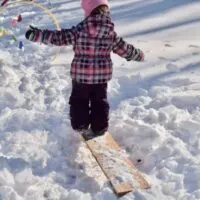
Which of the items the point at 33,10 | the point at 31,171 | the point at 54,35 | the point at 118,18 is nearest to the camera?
the point at 31,171

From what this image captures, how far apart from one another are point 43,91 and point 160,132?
1.34 meters

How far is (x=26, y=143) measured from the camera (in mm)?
3883

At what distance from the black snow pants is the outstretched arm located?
0.36 meters

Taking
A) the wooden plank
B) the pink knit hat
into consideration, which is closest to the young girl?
the pink knit hat

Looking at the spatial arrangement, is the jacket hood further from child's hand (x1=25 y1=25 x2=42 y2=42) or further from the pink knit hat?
child's hand (x1=25 y1=25 x2=42 y2=42)

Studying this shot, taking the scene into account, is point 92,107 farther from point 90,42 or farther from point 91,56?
point 90,42

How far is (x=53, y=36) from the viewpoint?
3.77m

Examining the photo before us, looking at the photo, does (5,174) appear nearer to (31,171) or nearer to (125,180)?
(31,171)

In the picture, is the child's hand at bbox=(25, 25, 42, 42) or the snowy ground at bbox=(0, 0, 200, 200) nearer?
the snowy ground at bbox=(0, 0, 200, 200)

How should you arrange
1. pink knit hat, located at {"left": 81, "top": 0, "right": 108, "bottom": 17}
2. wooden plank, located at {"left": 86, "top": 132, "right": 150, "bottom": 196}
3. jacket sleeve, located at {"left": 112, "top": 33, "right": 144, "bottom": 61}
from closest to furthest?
wooden plank, located at {"left": 86, "top": 132, "right": 150, "bottom": 196}, pink knit hat, located at {"left": 81, "top": 0, "right": 108, "bottom": 17}, jacket sleeve, located at {"left": 112, "top": 33, "right": 144, "bottom": 61}

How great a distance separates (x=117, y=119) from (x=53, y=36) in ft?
3.03

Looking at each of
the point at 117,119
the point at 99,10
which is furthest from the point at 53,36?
the point at 117,119

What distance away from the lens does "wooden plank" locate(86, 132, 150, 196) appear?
3273 mm

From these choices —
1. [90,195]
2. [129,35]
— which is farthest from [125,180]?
[129,35]
